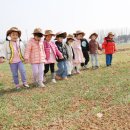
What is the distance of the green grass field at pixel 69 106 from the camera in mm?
4906

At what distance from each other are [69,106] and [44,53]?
2.99 metres

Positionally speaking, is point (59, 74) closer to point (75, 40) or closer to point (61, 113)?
point (75, 40)

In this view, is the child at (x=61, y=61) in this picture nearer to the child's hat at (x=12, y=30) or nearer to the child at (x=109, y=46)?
A: the child's hat at (x=12, y=30)

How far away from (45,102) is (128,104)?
67.5 inches

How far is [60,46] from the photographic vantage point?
9.69m

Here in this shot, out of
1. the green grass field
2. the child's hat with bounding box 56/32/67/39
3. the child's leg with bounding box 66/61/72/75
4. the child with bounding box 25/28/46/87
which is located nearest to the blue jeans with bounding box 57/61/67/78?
the child's leg with bounding box 66/61/72/75

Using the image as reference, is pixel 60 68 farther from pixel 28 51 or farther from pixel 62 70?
pixel 28 51

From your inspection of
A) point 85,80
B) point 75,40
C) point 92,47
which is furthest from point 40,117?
point 92,47

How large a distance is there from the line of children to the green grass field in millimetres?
630

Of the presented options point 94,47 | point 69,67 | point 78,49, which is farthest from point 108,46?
point 69,67

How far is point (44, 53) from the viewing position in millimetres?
8562


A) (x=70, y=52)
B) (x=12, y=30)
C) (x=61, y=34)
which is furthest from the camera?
(x=70, y=52)

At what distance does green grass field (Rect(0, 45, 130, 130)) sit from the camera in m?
4.91

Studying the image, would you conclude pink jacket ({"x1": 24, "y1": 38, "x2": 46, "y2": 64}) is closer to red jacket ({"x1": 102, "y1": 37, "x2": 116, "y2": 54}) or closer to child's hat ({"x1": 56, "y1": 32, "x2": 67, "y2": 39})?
child's hat ({"x1": 56, "y1": 32, "x2": 67, "y2": 39})
